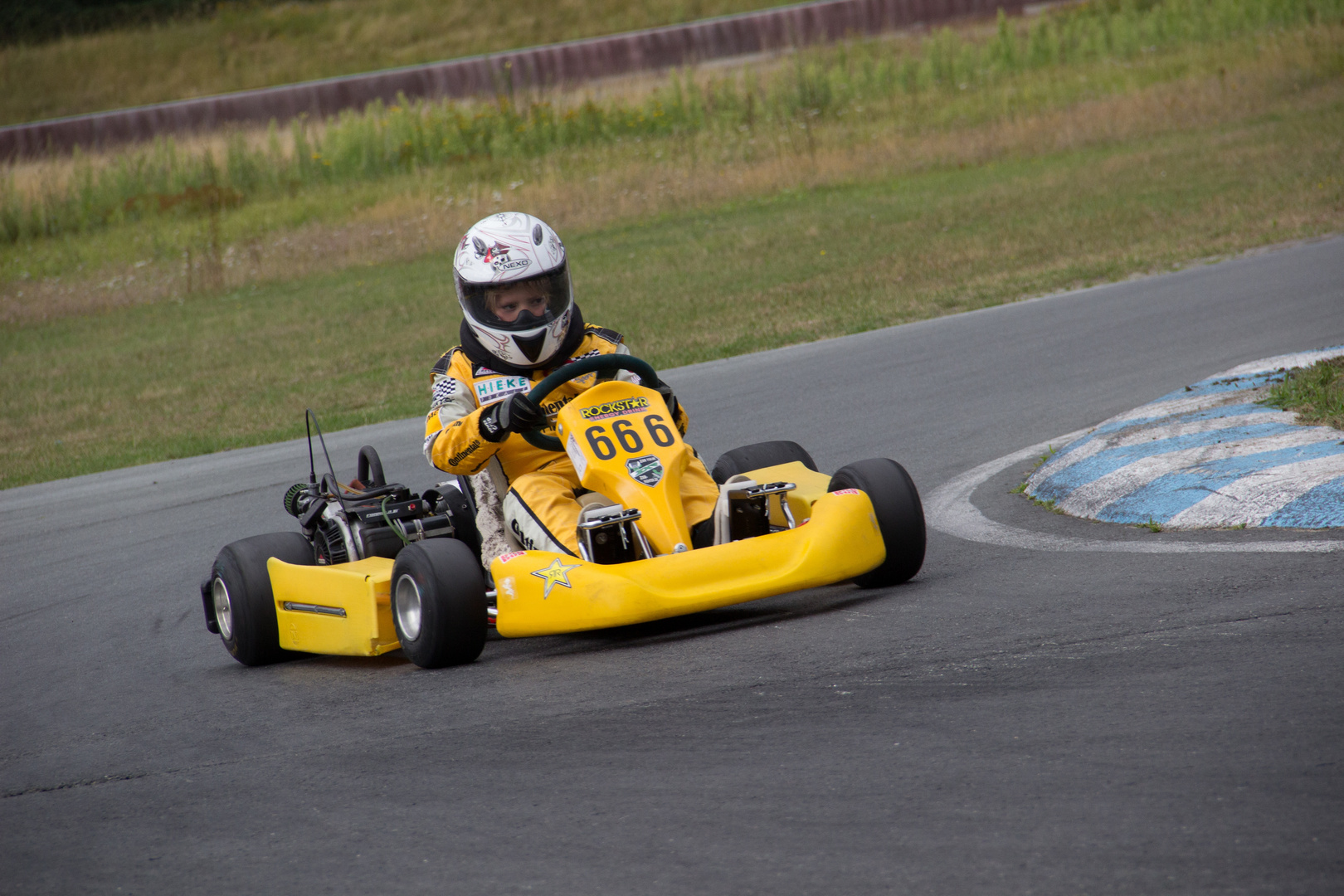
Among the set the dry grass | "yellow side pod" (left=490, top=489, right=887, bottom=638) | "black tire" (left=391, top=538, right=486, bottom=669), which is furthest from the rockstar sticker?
the dry grass

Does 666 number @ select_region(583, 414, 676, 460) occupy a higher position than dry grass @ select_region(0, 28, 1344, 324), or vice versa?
dry grass @ select_region(0, 28, 1344, 324)

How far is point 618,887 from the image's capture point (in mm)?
2527

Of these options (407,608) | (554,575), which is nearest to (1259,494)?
(554,575)

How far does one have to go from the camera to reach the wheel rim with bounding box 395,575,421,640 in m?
4.37

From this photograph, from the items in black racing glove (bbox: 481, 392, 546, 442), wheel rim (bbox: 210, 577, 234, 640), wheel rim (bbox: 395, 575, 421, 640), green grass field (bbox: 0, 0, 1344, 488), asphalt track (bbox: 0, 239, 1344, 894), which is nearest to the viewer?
asphalt track (bbox: 0, 239, 1344, 894)

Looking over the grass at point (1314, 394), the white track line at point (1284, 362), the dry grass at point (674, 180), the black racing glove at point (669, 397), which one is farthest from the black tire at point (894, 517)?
the dry grass at point (674, 180)

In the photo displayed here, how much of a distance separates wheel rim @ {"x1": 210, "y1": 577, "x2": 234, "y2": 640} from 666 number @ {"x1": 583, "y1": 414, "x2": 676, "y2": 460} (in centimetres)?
134

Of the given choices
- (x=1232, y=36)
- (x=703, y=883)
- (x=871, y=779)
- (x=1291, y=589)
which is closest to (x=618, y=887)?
(x=703, y=883)

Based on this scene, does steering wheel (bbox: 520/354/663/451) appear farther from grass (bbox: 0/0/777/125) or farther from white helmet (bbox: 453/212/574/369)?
grass (bbox: 0/0/777/125)

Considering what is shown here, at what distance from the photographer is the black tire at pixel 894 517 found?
4496 millimetres

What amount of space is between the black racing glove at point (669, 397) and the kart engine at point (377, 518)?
0.75m

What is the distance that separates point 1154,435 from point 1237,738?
9.56 ft

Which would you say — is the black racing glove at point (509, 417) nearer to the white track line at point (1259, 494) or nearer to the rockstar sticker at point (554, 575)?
the rockstar sticker at point (554, 575)

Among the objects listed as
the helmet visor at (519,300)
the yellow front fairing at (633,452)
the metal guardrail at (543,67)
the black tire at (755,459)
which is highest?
the metal guardrail at (543,67)
